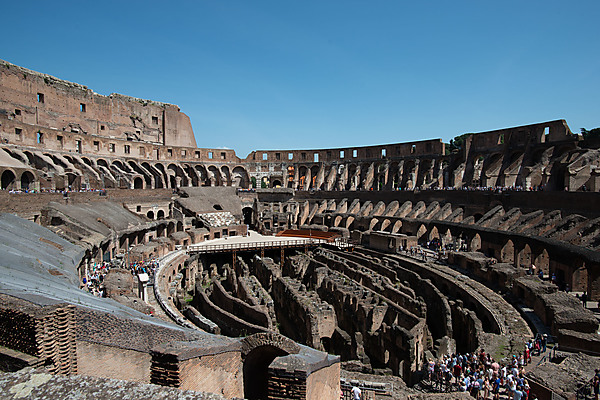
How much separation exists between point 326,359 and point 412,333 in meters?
7.26

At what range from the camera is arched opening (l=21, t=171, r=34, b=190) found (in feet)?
96.2

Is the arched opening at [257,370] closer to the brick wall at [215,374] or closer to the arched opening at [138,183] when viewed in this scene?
the brick wall at [215,374]

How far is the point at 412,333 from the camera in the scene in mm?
14312

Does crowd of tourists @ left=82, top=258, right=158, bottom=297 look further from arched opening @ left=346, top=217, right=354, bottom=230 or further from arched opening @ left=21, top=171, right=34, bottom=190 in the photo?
arched opening @ left=346, top=217, right=354, bottom=230

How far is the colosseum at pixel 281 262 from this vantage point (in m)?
8.19

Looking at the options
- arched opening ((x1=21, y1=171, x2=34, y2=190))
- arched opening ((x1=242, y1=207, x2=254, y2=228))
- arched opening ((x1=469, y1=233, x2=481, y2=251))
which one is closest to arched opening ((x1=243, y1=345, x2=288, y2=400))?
arched opening ((x1=469, y1=233, x2=481, y2=251))

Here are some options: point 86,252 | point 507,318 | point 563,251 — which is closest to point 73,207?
point 86,252

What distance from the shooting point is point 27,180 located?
2969 cm

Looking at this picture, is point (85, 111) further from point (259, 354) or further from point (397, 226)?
point (259, 354)

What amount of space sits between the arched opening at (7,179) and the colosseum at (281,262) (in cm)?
17

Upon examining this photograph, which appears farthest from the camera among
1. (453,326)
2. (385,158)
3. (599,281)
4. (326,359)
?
(385,158)

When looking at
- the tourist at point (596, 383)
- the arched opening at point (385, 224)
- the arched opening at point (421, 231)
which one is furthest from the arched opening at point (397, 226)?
the tourist at point (596, 383)

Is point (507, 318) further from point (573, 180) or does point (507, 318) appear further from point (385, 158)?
point (385, 158)

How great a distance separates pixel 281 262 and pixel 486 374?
2318cm
